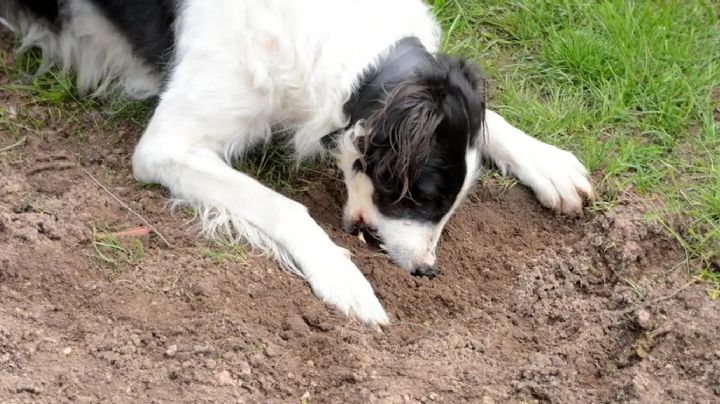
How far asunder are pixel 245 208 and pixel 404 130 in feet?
2.65

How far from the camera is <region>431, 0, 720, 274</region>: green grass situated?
453 centimetres

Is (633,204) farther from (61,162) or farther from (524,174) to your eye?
(61,162)

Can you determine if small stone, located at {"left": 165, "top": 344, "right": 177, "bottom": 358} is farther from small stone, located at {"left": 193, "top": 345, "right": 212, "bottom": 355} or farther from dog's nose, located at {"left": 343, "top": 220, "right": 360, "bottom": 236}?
dog's nose, located at {"left": 343, "top": 220, "right": 360, "bottom": 236}

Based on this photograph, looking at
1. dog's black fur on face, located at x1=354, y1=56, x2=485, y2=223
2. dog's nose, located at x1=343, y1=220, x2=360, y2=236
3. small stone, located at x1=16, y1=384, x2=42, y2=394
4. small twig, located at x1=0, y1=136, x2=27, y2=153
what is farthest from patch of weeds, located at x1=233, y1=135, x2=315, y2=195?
small stone, located at x1=16, y1=384, x2=42, y2=394

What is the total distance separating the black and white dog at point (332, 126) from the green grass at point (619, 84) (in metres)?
0.34

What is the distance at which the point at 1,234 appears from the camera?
360cm

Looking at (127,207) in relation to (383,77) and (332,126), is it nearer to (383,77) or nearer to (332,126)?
(332,126)

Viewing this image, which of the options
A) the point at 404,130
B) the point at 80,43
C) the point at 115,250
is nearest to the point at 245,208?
the point at 115,250

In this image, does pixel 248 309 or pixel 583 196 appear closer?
pixel 248 309

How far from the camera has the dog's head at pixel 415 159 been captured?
3.65 metres

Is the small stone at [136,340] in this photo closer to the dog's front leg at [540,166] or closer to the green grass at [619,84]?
the dog's front leg at [540,166]

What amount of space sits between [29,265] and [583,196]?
240cm

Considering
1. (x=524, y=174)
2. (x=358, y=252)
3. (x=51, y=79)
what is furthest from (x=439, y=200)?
(x=51, y=79)

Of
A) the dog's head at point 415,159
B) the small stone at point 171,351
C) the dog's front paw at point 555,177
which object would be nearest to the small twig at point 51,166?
the dog's head at point 415,159
